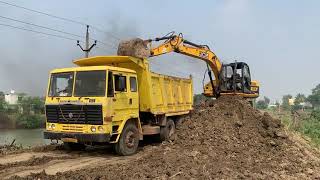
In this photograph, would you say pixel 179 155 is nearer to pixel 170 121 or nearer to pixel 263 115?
pixel 170 121

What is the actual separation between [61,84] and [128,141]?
2.62m

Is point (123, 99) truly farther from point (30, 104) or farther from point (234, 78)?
point (30, 104)

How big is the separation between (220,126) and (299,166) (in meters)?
3.91

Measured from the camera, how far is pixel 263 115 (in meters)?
16.6

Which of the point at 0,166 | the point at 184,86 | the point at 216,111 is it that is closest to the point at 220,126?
the point at 216,111

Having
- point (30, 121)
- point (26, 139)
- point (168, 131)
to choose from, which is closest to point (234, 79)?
point (168, 131)

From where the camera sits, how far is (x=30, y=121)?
5638cm

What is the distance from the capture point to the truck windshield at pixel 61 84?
41.4ft

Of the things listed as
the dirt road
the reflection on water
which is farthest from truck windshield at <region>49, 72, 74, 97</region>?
the reflection on water

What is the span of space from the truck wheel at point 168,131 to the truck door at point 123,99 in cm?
216

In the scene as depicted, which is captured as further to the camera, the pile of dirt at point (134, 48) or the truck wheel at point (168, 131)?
the truck wheel at point (168, 131)

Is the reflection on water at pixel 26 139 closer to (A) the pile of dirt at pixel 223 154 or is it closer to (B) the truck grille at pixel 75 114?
(B) the truck grille at pixel 75 114

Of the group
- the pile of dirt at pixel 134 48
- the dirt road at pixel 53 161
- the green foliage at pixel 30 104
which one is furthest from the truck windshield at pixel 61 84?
the green foliage at pixel 30 104

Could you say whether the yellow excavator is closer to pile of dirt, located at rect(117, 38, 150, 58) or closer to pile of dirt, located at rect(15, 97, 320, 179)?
pile of dirt, located at rect(15, 97, 320, 179)
